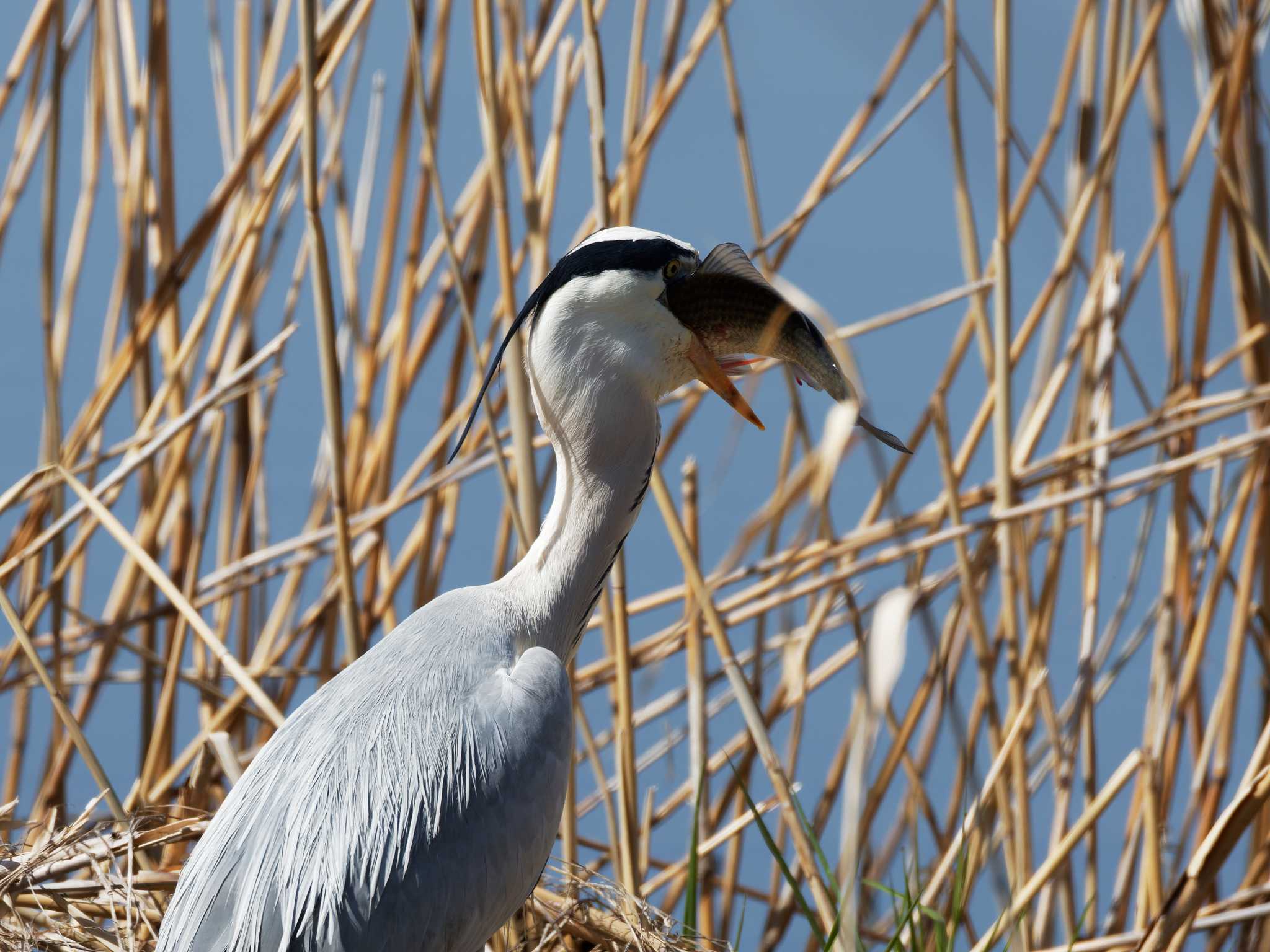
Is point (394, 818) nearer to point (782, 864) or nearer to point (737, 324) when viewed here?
point (782, 864)

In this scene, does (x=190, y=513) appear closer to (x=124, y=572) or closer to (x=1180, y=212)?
(x=124, y=572)

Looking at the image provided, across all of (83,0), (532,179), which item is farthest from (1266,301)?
(83,0)

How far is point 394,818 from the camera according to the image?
1.17m

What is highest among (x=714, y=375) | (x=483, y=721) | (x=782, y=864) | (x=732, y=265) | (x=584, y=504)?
(x=732, y=265)

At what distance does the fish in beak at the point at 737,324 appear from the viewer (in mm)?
1172

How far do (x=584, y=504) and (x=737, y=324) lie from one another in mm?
237

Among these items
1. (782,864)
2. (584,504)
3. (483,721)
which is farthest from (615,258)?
(782,864)

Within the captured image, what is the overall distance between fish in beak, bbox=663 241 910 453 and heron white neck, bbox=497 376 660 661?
0.08 metres

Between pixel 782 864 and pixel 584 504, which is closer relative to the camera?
pixel 782 864

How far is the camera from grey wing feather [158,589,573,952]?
1136mm

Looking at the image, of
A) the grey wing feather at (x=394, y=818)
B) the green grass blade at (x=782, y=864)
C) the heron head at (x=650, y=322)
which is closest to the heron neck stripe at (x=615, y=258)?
the heron head at (x=650, y=322)

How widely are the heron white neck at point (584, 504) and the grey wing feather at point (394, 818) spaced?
0.23 feet

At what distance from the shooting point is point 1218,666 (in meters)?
2.51

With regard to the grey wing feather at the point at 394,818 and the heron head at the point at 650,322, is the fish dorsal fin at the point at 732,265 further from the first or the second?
the grey wing feather at the point at 394,818
